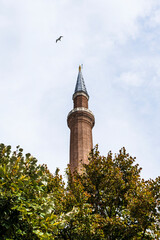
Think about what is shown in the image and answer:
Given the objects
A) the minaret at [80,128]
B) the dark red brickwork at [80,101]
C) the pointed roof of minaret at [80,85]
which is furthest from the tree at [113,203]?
the pointed roof of minaret at [80,85]

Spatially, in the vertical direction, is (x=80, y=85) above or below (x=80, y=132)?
above

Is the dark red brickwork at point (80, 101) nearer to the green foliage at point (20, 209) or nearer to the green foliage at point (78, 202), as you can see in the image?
the green foliage at point (78, 202)

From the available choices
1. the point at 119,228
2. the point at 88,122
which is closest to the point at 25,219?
the point at 119,228

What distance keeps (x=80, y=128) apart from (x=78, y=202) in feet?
83.0

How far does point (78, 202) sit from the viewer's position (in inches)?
484

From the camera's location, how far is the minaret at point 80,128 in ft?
112

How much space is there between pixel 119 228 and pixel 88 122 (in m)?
27.4

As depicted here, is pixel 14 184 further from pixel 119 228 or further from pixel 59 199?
pixel 119 228

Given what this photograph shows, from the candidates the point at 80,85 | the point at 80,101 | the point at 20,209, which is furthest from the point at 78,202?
the point at 80,85

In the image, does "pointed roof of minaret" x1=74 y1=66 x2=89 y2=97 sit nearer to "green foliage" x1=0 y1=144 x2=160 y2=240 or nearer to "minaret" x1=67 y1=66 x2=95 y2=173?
"minaret" x1=67 y1=66 x2=95 y2=173

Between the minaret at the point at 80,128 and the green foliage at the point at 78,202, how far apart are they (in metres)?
17.4

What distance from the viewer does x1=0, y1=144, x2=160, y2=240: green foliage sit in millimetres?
6785

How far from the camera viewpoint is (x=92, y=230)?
443 inches

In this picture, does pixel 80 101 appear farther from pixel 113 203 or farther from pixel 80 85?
pixel 113 203
